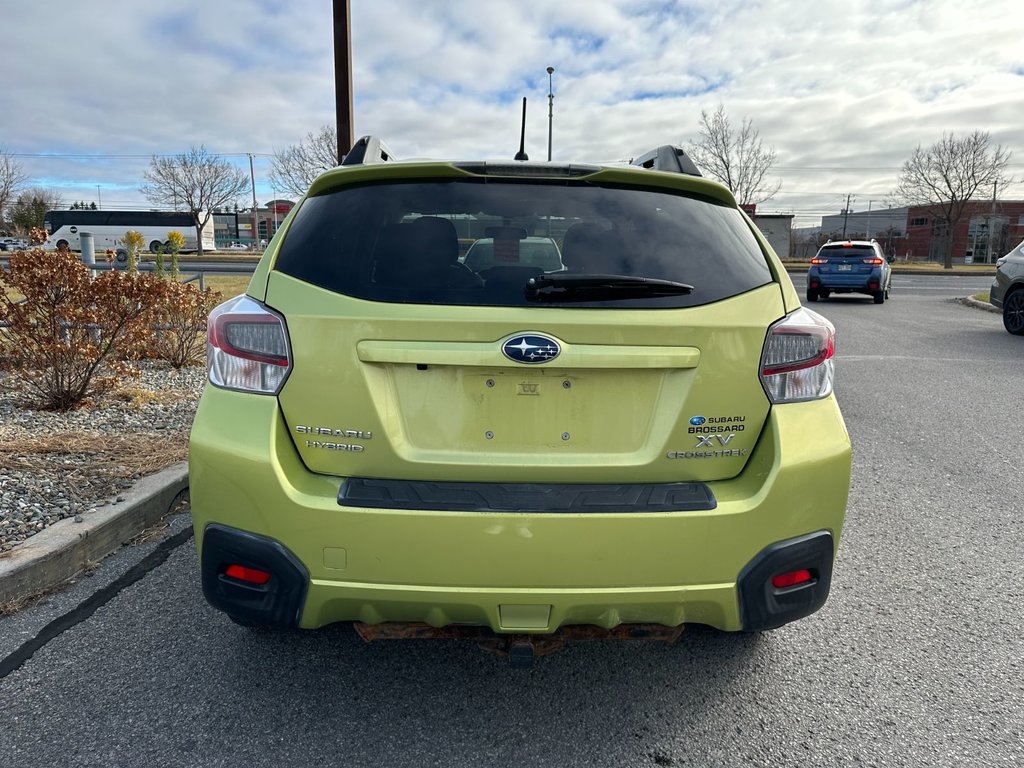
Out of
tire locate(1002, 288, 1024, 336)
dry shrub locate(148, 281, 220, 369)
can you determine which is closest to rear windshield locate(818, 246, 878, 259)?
tire locate(1002, 288, 1024, 336)

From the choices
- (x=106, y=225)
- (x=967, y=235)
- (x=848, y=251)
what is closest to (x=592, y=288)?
(x=848, y=251)

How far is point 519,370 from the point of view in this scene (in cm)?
201

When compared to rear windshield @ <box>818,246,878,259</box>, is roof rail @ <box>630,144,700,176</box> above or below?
below

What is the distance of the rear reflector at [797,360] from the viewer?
212 cm

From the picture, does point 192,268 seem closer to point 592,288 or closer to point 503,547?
point 592,288

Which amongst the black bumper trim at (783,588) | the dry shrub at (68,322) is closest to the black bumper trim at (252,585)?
the black bumper trim at (783,588)

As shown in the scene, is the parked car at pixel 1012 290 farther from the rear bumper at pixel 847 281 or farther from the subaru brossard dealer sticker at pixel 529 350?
the subaru brossard dealer sticker at pixel 529 350

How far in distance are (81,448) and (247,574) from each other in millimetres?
3174

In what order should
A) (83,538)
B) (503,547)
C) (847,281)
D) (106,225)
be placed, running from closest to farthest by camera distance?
(503,547)
(83,538)
(847,281)
(106,225)

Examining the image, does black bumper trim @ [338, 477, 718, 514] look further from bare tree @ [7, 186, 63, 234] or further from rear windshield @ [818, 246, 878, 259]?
bare tree @ [7, 186, 63, 234]

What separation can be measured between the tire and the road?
1069 cm

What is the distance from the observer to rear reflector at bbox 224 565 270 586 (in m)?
2.05

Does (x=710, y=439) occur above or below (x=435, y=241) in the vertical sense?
below

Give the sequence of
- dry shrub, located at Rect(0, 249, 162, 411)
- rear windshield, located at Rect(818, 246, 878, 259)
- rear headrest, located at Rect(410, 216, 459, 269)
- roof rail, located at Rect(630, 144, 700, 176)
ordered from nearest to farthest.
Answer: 1. rear headrest, located at Rect(410, 216, 459, 269)
2. roof rail, located at Rect(630, 144, 700, 176)
3. dry shrub, located at Rect(0, 249, 162, 411)
4. rear windshield, located at Rect(818, 246, 878, 259)
